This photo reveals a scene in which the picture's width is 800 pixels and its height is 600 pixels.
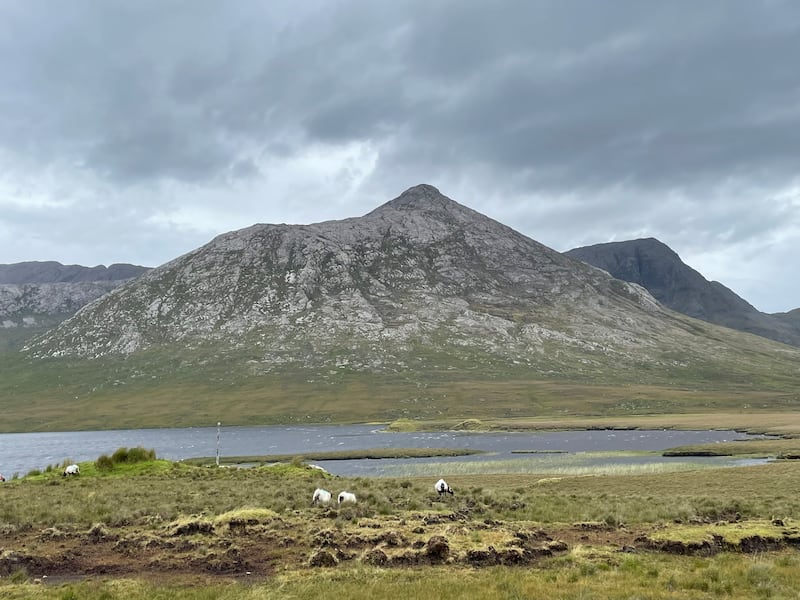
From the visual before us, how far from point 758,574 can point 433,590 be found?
34.1 feet

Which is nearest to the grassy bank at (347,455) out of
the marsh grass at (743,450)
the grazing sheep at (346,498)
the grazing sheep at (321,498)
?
the marsh grass at (743,450)

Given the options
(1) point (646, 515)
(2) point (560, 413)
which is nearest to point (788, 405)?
(2) point (560, 413)

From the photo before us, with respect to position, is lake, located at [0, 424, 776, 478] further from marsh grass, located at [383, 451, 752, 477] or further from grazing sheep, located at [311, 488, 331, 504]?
grazing sheep, located at [311, 488, 331, 504]

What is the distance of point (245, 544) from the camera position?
78.7ft

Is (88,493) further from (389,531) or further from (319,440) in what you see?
(319,440)

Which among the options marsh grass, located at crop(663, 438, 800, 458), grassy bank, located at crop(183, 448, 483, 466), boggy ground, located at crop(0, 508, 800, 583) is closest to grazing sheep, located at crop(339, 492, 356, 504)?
boggy ground, located at crop(0, 508, 800, 583)

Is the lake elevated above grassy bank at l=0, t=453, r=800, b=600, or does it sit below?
below

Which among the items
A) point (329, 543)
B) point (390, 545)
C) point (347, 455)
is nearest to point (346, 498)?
point (329, 543)

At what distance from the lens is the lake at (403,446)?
266 feet

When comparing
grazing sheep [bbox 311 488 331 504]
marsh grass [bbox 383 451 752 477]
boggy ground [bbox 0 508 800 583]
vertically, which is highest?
boggy ground [bbox 0 508 800 583]

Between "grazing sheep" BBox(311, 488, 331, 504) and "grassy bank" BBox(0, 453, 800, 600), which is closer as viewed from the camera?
"grassy bank" BBox(0, 453, 800, 600)

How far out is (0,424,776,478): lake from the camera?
81.0 m

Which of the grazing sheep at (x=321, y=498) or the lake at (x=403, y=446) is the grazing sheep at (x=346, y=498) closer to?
the grazing sheep at (x=321, y=498)

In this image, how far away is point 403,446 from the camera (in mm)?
116750
